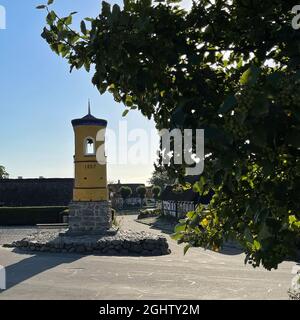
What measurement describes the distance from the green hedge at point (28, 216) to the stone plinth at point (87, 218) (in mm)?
13717

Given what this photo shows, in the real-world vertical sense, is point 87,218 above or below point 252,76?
below

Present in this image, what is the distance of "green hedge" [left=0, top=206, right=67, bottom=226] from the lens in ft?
113

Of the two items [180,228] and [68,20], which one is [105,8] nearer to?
[68,20]

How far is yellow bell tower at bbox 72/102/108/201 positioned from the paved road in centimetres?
441

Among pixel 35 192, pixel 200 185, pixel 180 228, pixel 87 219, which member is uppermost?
pixel 200 185

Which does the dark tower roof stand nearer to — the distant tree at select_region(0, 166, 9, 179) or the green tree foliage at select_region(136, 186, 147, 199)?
the green tree foliage at select_region(136, 186, 147, 199)

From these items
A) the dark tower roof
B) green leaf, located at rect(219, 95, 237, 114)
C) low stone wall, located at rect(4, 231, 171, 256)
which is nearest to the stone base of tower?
low stone wall, located at rect(4, 231, 171, 256)

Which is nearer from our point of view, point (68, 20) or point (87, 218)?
point (68, 20)

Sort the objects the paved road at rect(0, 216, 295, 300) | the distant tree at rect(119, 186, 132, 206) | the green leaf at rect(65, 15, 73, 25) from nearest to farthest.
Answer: the green leaf at rect(65, 15, 73, 25)
the paved road at rect(0, 216, 295, 300)
the distant tree at rect(119, 186, 132, 206)

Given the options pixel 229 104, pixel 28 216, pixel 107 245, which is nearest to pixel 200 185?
pixel 229 104

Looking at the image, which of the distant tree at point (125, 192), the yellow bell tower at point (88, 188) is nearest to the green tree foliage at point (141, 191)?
the distant tree at point (125, 192)

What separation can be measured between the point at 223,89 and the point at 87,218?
18.9 m

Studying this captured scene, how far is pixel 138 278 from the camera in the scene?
12703mm
